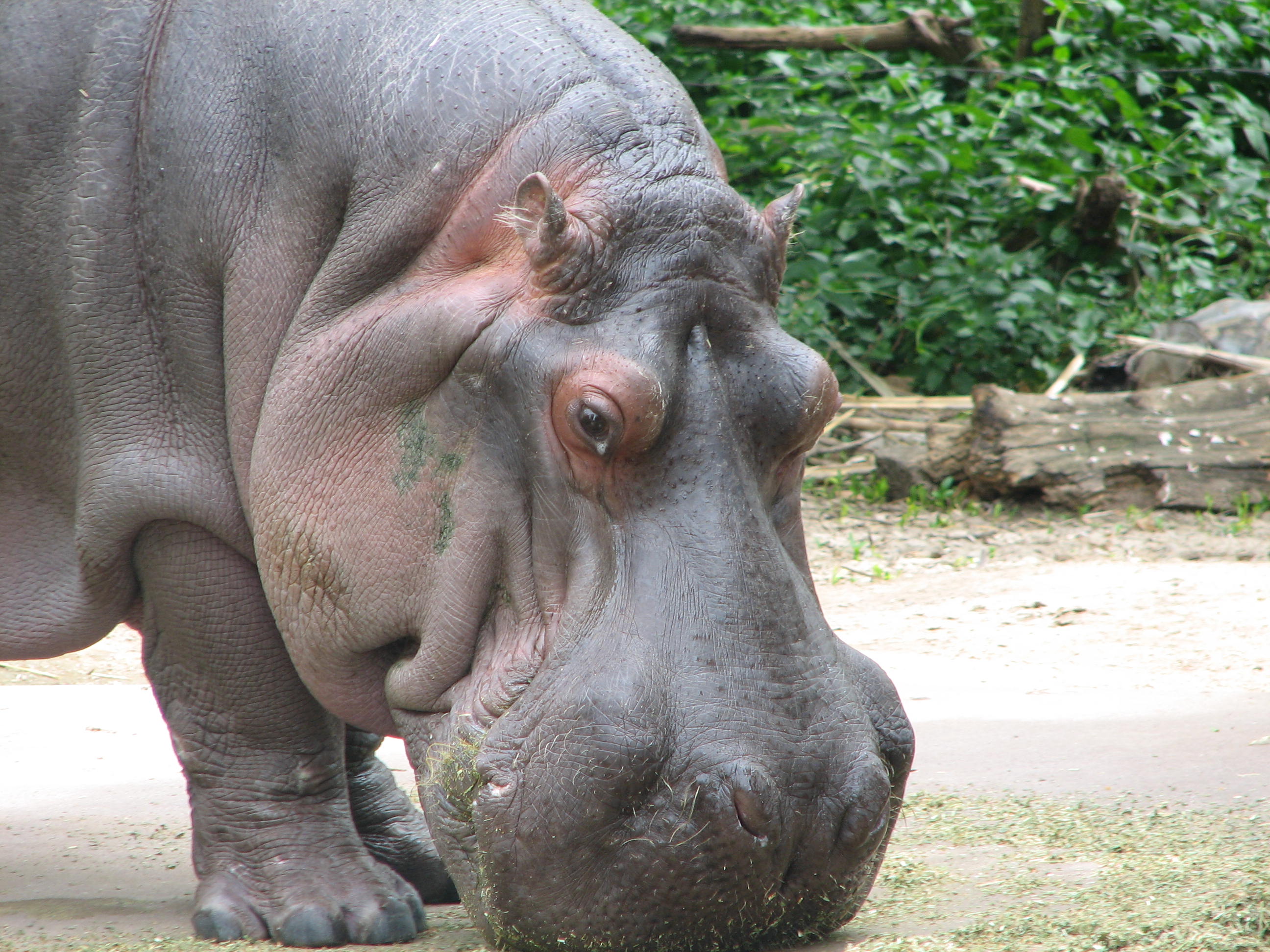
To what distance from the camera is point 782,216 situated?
2627 mm

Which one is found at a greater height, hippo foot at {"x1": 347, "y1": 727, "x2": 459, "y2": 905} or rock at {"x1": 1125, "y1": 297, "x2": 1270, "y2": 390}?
hippo foot at {"x1": 347, "y1": 727, "x2": 459, "y2": 905}

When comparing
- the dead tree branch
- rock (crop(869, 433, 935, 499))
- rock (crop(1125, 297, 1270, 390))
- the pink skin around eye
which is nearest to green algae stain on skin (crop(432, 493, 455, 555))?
the pink skin around eye

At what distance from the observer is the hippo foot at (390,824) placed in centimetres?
329

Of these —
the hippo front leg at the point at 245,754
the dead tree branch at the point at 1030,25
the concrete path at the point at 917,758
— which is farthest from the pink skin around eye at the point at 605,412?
the dead tree branch at the point at 1030,25

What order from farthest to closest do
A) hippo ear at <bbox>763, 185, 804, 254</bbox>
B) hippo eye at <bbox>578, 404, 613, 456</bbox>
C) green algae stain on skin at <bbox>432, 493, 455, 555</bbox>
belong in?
hippo ear at <bbox>763, 185, 804, 254</bbox> → green algae stain on skin at <bbox>432, 493, 455, 555</bbox> → hippo eye at <bbox>578, 404, 613, 456</bbox>

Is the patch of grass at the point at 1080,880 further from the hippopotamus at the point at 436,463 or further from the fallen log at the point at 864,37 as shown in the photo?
the fallen log at the point at 864,37

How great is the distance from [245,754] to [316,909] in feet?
1.09

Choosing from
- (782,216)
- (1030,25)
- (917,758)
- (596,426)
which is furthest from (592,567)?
(1030,25)

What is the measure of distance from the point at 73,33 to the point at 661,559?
152 centimetres

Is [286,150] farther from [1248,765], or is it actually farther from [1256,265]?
[1256,265]

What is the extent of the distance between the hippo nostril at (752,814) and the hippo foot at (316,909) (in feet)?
2.84

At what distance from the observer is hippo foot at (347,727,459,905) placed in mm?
3295

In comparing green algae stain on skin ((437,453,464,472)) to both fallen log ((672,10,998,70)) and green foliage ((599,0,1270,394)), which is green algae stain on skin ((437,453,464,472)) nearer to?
green foliage ((599,0,1270,394))

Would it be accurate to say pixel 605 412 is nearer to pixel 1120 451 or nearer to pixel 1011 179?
pixel 1120 451
